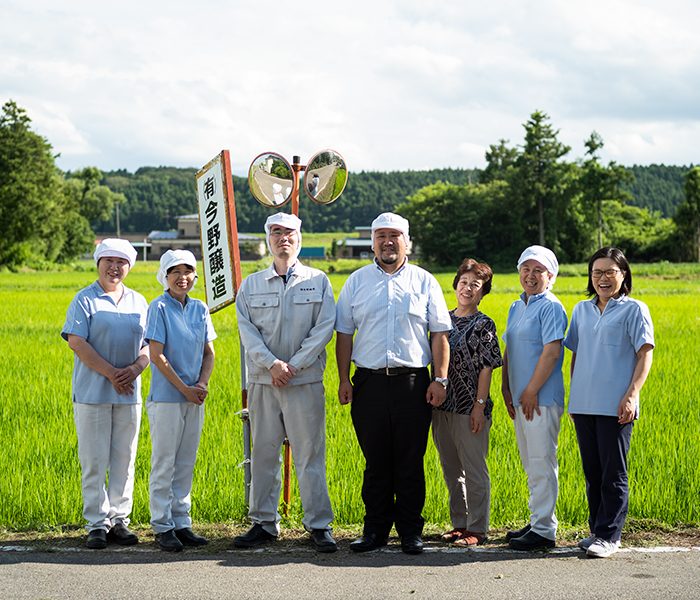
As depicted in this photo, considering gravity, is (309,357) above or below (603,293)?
below

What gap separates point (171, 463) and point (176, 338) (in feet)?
2.41

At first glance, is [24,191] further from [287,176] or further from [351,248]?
[287,176]

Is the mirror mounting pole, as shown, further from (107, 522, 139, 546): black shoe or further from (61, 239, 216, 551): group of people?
(107, 522, 139, 546): black shoe

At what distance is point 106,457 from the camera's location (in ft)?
16.3

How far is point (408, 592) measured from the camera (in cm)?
402

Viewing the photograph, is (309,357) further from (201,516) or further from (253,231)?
(253,231)

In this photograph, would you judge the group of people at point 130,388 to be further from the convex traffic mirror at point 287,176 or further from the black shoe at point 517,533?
the black shoe at point 517,533

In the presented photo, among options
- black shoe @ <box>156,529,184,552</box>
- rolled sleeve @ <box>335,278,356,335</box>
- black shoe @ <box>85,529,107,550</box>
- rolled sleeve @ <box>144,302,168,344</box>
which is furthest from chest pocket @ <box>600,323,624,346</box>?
black shoe @ <box>85,529,107,550</box>

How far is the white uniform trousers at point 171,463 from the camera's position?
4895 millimetres

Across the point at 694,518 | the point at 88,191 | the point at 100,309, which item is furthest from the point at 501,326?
the point at 88,191

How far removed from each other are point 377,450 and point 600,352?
139cm

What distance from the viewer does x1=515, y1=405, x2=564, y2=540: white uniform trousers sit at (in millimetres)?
4789

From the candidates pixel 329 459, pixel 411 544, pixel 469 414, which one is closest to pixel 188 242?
pixel 329 459

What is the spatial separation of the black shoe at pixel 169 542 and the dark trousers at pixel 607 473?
234 cm
